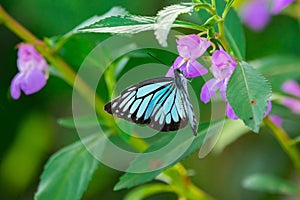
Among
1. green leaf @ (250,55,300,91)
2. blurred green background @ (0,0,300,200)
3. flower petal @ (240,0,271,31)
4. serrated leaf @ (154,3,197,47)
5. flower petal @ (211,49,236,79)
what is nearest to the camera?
serrated leaf @ (154,3,197,47)

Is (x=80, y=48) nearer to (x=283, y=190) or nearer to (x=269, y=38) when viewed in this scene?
(x=283, y=190)

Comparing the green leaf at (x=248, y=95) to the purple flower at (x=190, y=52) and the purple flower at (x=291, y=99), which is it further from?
the purple flower at (x=291, y=99)

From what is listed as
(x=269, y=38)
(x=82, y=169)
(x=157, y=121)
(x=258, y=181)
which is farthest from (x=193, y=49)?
(x=269, y=38)

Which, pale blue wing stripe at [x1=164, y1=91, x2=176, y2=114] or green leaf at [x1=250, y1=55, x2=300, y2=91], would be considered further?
green leaf at [x1=250, y1=55, x2=300, y2=91]

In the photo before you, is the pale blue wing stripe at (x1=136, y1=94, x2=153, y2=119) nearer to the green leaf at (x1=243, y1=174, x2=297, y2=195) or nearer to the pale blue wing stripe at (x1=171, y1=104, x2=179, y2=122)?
the pale blue wing stripe at (x1=171, y1=104, x2=179, y2=122)

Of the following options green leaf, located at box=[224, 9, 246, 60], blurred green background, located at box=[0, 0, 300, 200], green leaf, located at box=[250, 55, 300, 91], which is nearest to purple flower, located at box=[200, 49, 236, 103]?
green leaf, located at box=[224, 9, 246, 60]

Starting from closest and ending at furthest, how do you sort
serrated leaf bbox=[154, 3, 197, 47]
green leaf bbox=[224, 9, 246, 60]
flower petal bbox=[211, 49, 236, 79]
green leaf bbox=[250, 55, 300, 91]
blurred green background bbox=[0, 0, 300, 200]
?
serrated leaf bbox=[154, 3, 197, 47]
flower petal bbox=[211, 49, 236, 79]
green leaf bbox=[224, 9, 246, 60]
green leaf bbox=[250, 55, 300, 91]
blurred green background bbox=[0, 0, 300, 200]

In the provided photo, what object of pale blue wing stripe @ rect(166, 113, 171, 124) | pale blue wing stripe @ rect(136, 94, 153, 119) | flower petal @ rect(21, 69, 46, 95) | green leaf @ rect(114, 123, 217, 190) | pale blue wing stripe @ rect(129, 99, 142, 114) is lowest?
green leaf @ rect(114, 123, 217, 190)
